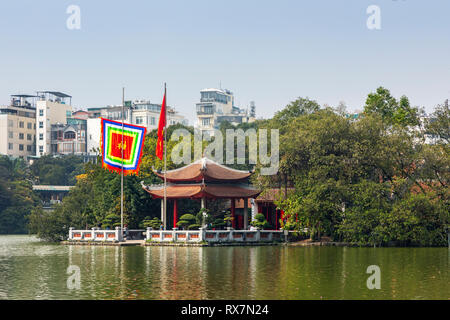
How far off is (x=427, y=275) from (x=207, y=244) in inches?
724

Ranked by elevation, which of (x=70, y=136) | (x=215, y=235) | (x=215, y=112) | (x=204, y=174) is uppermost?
(x=215, y=112)

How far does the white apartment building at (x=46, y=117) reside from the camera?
369 ft

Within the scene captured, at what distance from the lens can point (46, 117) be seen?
113 meters

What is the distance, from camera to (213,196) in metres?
45.1

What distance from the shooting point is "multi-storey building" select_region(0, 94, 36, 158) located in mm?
108812

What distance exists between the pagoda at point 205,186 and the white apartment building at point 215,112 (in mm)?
86586

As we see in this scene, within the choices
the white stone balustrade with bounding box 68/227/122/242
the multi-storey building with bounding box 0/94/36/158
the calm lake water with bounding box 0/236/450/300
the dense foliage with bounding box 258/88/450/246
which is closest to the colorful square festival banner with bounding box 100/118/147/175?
the white stone balustrade with bounding box 68/227/122/242

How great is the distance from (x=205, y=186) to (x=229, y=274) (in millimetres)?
21152

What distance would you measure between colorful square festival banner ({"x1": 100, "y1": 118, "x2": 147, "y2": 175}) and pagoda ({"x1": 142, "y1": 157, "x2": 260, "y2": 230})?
5.65 feet

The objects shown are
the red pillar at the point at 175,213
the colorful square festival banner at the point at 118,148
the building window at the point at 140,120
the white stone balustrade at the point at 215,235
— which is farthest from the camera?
the building window at the point at 140,120

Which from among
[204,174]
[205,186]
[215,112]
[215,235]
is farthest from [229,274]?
[215,112]

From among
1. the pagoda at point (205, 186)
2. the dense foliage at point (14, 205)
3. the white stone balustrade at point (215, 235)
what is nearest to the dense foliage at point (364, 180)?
the white stone balustrade at point (215, 235)

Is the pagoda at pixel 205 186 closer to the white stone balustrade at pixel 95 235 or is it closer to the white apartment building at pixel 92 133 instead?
the white stone balustrade at pixel 95 235

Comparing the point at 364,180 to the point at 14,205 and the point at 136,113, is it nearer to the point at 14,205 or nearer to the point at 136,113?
the point at 14,205
